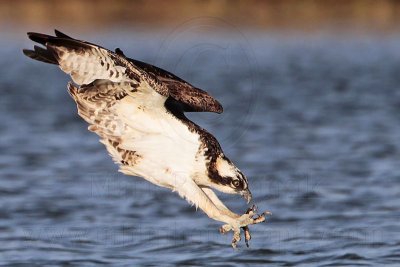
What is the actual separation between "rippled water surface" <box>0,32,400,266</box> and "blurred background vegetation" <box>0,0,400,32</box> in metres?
7.06

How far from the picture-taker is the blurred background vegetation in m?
35.0

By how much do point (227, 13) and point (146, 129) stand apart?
26991mm

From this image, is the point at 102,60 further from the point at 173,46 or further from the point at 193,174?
the point at 173,46

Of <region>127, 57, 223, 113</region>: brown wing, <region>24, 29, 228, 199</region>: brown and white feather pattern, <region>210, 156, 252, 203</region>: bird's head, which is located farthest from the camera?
<region>127, 57, 223, 113</region>: brown wing

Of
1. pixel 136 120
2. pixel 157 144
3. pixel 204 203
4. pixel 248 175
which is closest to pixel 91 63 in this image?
pixel 136 120

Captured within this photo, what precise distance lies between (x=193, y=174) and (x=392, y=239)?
3.42 meters

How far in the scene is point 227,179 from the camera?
862 cm

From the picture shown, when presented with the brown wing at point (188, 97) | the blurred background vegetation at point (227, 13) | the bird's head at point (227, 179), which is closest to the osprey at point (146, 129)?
the bird's head at point (227, 179)

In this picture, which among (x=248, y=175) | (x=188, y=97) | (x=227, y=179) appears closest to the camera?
(x=227, y=179)

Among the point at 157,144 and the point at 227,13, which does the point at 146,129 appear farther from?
the point at 227,13

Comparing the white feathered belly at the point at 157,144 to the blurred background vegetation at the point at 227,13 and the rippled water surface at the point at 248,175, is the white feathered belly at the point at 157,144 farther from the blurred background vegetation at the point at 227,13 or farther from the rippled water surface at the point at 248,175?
the blurred background vegetation at the point at 227,13

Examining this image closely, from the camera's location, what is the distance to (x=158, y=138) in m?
8.78

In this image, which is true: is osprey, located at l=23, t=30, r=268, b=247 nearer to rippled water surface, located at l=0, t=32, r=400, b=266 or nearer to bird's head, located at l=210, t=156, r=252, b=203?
bird's head, located at l=210, t=156, r=252, b=203

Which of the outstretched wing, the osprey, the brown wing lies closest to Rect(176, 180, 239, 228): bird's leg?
the osprey
